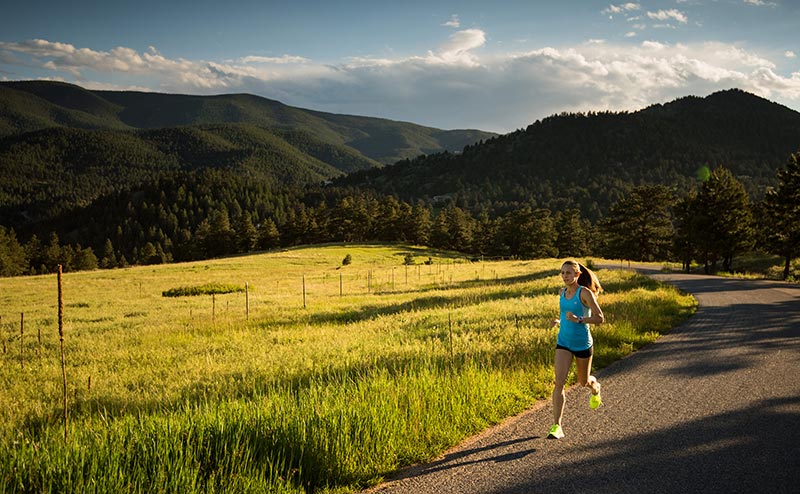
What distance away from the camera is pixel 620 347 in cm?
998

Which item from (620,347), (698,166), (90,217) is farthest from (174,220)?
(698,166)

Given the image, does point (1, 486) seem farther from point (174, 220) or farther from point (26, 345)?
point (174, 220)

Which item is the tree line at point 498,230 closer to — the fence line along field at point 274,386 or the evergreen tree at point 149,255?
the evergreen tree at point 149,255

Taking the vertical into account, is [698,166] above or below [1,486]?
above

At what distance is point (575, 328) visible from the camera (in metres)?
5.54

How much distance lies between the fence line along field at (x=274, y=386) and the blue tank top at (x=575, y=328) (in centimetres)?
150

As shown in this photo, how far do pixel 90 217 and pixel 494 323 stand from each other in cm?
22706

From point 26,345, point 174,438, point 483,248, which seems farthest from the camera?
point 483,248

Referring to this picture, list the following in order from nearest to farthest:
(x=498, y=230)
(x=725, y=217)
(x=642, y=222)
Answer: (x=725, y=217), (x=642, y=222), (x=498, y=230)

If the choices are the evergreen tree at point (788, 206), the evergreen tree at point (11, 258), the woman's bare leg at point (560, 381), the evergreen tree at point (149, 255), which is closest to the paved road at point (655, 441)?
the woman's bare leg at point (560, 381)

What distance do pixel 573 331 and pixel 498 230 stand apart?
285ft

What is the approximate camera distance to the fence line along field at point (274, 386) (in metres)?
4.13

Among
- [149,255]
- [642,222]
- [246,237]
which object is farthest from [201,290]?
[149,255]

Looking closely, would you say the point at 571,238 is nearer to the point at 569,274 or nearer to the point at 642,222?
the point at 642,222
